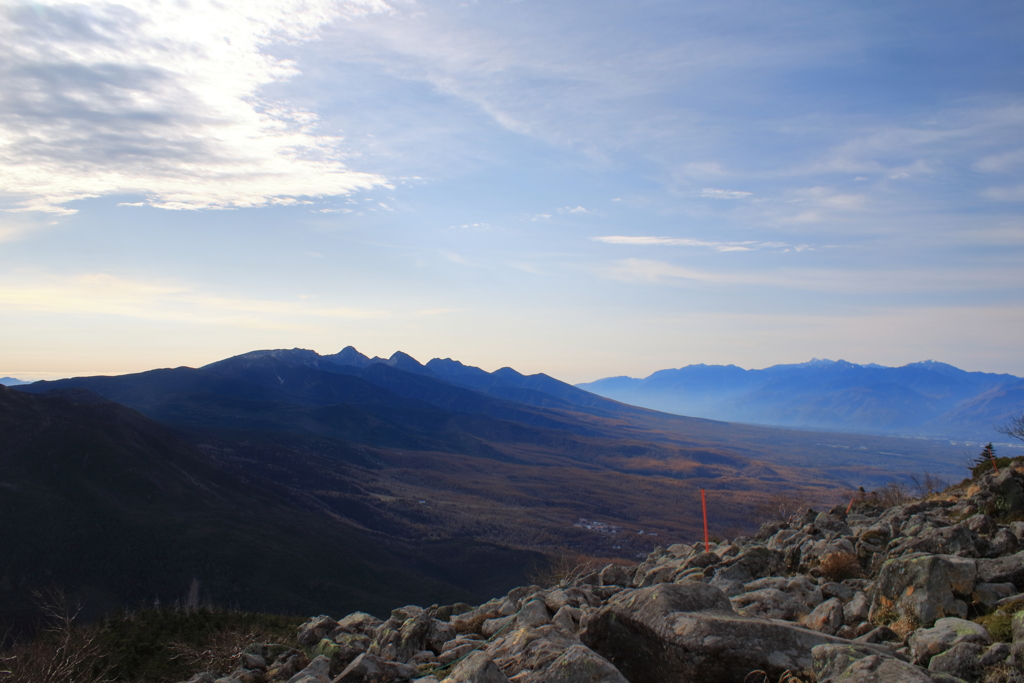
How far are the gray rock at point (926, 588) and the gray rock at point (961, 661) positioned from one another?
100 inches

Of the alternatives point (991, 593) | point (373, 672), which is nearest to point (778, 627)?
point (991, 593)

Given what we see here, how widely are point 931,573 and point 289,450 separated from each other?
544 ft

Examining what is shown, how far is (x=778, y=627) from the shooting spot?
8.88m

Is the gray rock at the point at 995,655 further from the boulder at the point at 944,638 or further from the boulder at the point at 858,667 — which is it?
the boulder at the point at 858,667

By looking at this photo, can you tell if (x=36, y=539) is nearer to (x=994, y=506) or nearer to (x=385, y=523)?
(x=385, y=523)

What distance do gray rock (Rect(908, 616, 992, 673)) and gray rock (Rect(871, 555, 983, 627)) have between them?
1.58 m

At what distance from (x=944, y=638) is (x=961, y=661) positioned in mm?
762

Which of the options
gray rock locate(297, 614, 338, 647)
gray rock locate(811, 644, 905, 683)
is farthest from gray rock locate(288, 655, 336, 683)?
gray rock locate(811, 644, 905, 683)

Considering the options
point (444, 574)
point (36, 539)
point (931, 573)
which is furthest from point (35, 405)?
point (931, 573)

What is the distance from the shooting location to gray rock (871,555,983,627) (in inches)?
393

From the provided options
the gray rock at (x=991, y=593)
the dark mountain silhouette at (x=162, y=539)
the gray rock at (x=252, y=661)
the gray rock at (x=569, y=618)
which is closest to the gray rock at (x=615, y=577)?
the gray rock at (x=569, y=618)

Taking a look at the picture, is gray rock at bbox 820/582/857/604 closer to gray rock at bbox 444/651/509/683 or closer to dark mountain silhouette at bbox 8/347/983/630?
gray rock at bbox 444/651/509/683

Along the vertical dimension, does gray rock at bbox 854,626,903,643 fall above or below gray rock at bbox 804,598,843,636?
above

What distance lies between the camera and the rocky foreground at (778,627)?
800 centimetres
